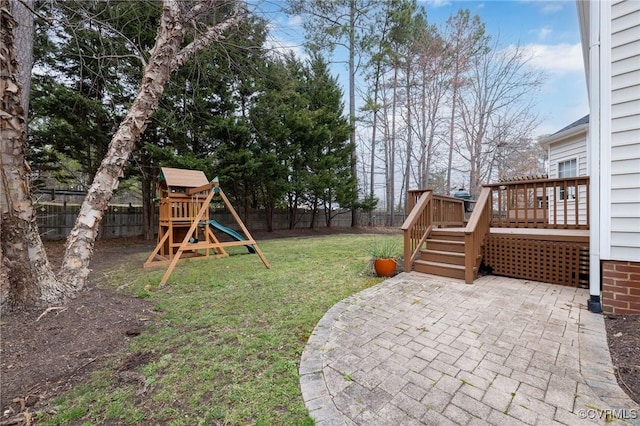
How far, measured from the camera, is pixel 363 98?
1566 centimetres

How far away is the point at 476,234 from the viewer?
4465 millimetres

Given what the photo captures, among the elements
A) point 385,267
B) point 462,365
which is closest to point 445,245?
point 385,267

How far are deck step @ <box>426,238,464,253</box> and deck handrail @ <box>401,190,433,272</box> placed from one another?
15 centimetres

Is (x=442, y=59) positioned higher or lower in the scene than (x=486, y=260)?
higher

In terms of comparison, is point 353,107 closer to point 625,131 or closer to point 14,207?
point 625,131

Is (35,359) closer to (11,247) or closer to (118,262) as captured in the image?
(11,247)

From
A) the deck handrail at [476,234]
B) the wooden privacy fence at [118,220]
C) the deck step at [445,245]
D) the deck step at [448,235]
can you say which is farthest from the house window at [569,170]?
the wooden privacy fence at [118,220]

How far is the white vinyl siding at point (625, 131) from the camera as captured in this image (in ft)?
9.06

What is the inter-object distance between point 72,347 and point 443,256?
5.00 metres

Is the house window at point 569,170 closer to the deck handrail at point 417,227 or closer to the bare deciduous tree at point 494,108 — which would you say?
the bare deciduous tree at point 494,108

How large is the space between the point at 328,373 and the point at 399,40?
53.1ft

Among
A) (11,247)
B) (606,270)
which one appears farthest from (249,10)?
(606,270)

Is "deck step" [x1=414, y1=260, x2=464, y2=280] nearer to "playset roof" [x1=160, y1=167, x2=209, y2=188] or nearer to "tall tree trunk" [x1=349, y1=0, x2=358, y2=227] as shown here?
"playset roof" [x1=160, y1=167, x2=209, y2=188]

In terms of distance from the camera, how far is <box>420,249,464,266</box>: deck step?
4.58m
